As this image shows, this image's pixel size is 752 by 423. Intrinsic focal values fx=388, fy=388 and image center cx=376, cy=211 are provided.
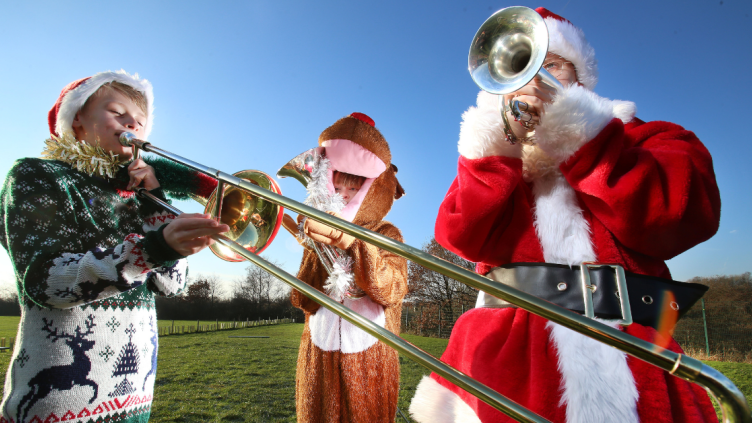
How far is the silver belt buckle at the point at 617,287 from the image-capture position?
3.46 ft

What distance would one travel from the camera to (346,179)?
2887 mm

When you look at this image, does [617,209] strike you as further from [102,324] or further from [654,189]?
[102,324]

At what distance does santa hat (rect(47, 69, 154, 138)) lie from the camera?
1.67 meters

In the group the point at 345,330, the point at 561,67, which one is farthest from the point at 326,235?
the point at 561,67

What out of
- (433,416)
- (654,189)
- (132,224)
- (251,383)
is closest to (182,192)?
(132,224)

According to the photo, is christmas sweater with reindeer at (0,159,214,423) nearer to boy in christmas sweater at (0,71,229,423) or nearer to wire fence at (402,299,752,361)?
boy in christmas sweater at (0,71,229,423)

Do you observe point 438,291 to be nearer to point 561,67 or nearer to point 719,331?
point 719,331

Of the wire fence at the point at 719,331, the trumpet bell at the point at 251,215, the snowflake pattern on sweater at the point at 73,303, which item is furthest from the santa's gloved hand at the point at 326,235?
the wire fence at the point at 719,331

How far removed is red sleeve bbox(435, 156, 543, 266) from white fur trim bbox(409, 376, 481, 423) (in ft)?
1.54

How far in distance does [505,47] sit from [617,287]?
95cm

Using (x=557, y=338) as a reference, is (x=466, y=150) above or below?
above

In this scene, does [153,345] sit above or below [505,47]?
below

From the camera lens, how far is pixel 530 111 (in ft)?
4.42

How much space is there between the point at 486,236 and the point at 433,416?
0.61m
